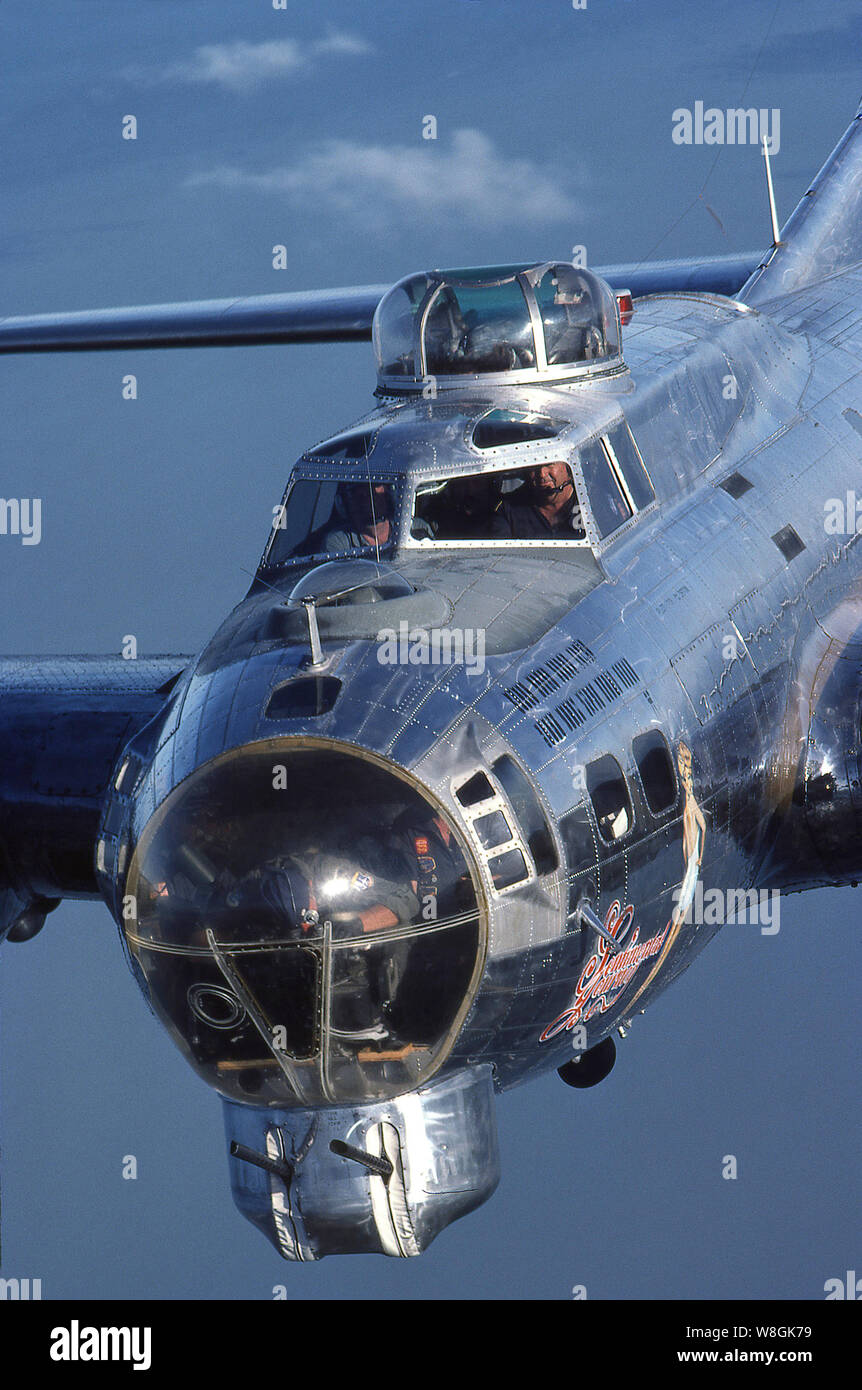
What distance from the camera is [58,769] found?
1709 centimetres

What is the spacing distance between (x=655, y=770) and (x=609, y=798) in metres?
0.71

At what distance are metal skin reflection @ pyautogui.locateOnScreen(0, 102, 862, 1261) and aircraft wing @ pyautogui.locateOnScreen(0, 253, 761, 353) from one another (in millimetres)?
6973

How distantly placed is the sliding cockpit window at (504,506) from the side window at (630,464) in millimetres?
684

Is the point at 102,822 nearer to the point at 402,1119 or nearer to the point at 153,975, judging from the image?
the point at 153,975

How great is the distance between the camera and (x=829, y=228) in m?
22.6

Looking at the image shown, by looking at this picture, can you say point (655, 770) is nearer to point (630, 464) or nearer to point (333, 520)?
point (630, 464)

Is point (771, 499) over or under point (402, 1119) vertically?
over

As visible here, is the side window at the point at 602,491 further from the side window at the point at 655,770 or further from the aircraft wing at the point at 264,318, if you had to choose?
the aircraft wing at the point at 264,318

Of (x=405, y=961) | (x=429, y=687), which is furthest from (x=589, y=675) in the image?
(x=405, y=961)

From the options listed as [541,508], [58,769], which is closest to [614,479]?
[541,508]

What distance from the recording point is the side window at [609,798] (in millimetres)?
11781

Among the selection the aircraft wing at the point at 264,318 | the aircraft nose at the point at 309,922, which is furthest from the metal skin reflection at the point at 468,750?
the aircraft wing at the point at 264,318

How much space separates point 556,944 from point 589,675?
200cm

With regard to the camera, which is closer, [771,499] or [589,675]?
[589,675]
